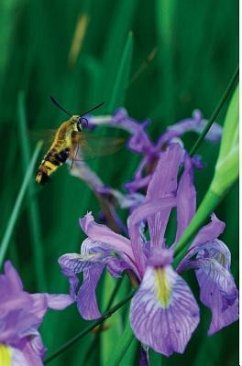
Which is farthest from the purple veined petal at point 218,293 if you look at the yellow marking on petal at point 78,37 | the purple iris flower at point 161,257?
the yellow marking on petal at point 78,37

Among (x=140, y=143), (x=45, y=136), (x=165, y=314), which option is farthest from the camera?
(x=140, y=143)

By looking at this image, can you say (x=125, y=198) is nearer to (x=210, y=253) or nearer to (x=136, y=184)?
(x=136, y=184)

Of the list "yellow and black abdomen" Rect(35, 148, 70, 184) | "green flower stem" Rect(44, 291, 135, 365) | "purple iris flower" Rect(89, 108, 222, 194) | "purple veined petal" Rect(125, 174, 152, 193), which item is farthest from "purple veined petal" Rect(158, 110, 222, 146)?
"green flower stem" Rect(44, 291, 135, 365)

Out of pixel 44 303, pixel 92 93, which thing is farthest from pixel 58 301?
pixel 92 93

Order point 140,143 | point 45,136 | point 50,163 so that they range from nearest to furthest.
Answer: point 50,163 → point 45,136 → point 140,143

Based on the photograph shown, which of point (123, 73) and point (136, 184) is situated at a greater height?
point (123, 73)

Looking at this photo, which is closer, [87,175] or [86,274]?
[86,274]

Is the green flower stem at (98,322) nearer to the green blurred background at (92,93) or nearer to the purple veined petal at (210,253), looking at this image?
the purple veined petal at (210,253)
